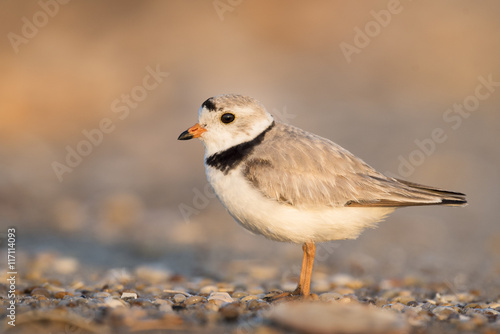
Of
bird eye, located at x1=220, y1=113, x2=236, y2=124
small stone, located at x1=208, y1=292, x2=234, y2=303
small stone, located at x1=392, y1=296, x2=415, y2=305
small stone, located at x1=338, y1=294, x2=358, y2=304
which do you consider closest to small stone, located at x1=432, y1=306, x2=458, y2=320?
small stone, located at x1=392, y1=296, x2=415, y2=305

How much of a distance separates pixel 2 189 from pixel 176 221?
3.36 m

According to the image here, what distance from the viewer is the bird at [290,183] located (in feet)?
16.9

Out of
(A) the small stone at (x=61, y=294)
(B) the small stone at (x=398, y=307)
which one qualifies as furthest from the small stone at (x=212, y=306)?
(B) the small stone at (x=398, y=307)

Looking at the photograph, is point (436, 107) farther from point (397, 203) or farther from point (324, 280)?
point (397, 203)

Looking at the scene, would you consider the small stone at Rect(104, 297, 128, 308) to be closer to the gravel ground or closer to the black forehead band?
the gravel ground

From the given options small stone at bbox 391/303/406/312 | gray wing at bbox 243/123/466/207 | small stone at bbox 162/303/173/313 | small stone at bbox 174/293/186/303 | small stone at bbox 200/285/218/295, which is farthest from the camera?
small stone at bbox 200/285/218/295

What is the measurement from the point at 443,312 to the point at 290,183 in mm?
1688

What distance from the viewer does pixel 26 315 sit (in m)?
4.23

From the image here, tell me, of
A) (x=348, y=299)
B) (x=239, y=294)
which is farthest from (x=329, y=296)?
(x=239, y=294)

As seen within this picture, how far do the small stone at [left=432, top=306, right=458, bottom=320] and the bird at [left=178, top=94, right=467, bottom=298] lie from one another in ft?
3.05

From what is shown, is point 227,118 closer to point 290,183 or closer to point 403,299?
point 290,183

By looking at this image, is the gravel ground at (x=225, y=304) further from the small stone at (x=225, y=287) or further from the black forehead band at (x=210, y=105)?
the black forehead band at (x=210, y=105)

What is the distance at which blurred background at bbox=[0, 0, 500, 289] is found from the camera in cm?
881

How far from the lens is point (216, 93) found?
689 inches
